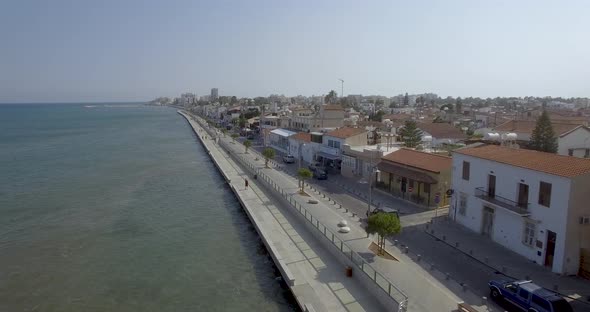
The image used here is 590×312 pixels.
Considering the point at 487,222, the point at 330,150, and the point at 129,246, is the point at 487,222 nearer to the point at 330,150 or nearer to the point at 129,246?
the point at 129,246

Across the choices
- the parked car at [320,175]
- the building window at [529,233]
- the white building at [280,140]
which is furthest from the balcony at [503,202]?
the white building at [280,140]

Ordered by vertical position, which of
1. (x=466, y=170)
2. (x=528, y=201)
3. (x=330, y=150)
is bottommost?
(x=330, y=150)

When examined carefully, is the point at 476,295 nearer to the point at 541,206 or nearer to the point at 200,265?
the point at 541,206

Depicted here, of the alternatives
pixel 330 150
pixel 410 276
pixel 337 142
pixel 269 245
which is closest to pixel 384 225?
pixel 410 276

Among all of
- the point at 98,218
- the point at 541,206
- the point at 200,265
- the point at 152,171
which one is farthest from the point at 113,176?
the point at 541,206

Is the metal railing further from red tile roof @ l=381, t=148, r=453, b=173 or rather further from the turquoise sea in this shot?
red tile roof @ l=381, t=148, r=453, b=173

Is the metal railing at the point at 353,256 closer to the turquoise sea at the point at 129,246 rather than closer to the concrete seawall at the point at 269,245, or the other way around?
the concrete seawall at the point at 269,245

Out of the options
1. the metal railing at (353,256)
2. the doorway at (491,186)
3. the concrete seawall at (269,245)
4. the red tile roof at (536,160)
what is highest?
the red tile roof at (536,160)
